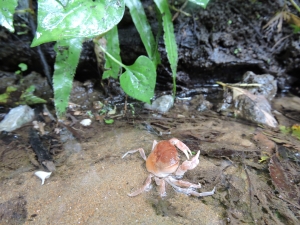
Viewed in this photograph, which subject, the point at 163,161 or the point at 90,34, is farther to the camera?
the point at 163,161

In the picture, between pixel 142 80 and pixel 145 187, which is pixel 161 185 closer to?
pixel 145 187

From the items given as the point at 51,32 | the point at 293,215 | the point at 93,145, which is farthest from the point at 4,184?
the point at 293,215

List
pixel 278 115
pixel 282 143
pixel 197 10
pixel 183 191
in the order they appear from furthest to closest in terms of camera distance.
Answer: pixel 197 10
pixel 278 115
pixel 282 143
pixel 183 191

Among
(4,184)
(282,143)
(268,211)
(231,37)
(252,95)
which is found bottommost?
(4,184)

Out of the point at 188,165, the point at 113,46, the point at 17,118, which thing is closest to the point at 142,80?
the point at 113,46

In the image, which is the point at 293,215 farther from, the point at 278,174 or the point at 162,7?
the point at 162,7

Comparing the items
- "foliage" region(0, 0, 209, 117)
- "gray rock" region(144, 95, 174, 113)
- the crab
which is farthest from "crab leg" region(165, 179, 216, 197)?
"gray rock" region(144, 95, 174, 113)
